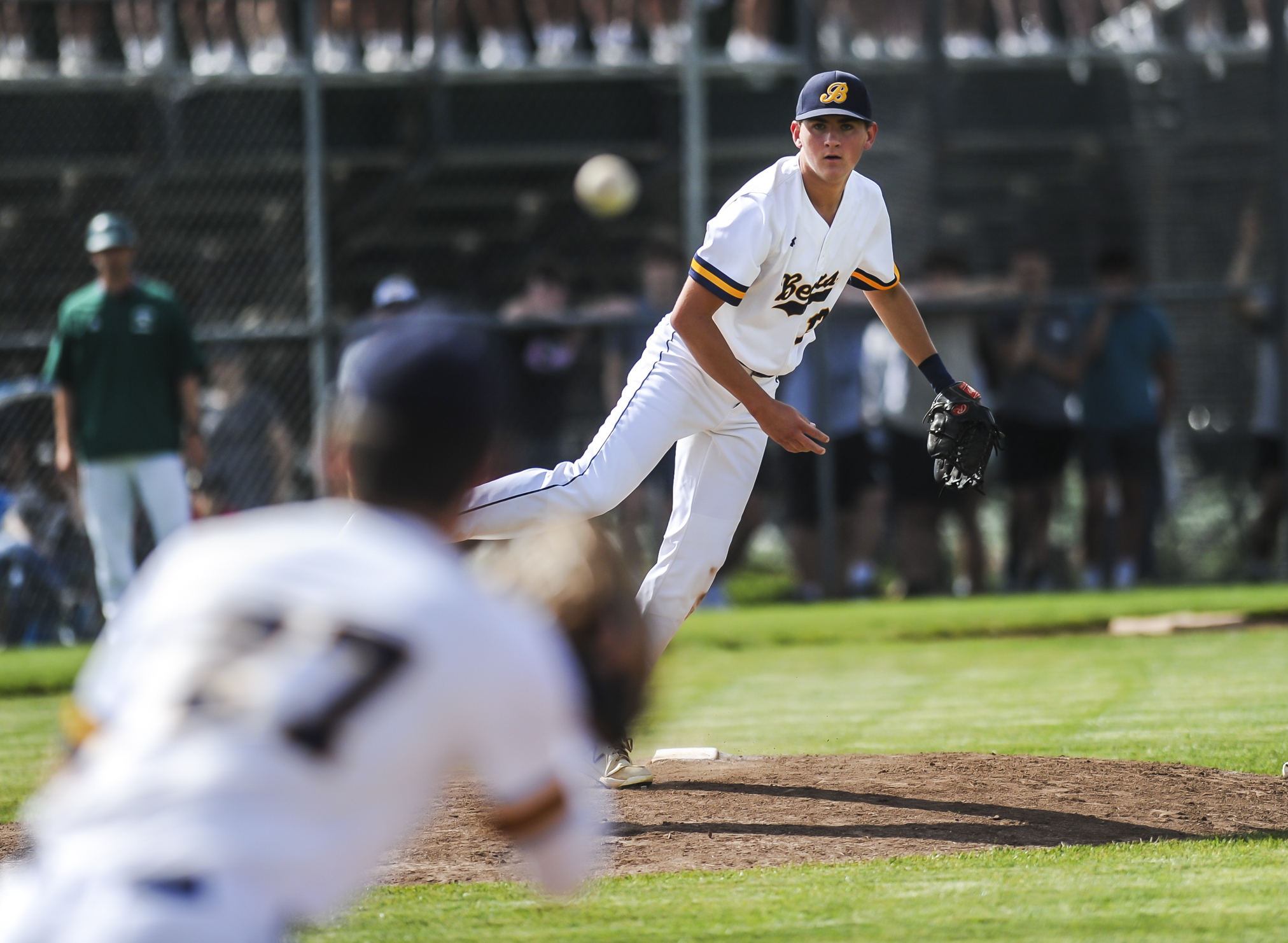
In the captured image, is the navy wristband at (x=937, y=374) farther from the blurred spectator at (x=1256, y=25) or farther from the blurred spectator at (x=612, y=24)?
the blurred spectator at (x=1256, y=25)

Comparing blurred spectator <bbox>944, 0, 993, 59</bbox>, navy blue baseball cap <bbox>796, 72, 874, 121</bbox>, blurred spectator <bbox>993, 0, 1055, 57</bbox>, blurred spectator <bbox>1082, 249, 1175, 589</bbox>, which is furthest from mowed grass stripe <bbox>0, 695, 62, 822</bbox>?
blurred spectator <bbox>993, 0, 1055, 57</bbox>

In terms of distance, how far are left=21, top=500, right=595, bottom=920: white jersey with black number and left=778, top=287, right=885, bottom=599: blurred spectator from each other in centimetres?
932

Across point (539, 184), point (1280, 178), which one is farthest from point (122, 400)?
point (1280, 178)

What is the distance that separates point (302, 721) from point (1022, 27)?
42.2ft

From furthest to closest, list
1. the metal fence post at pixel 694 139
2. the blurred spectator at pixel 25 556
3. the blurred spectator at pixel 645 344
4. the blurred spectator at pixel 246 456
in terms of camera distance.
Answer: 1. the metal fence post at pixel 694 139
2. the blurred spectator at pixel 246 456
3. the blurred spectator at pixel 645 344
4. the blurred spectator at pixel 25 556

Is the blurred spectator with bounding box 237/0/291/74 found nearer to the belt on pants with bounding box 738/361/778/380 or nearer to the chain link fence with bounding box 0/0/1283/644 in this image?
the chain link fence with bounding box 0/0/1283/644

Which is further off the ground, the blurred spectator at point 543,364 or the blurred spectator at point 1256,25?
the blurred spectator at point 1256,25

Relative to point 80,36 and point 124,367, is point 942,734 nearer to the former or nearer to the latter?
point 124,367

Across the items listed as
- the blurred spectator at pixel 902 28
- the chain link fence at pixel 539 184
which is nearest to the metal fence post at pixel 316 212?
the chain link fence at pixel 539 184

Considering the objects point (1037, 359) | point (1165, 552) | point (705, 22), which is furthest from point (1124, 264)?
point (705, 22)

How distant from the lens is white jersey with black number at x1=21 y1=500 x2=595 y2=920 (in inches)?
69.4

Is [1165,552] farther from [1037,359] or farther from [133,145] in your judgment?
[133,145]

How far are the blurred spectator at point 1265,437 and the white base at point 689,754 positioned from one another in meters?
6.98

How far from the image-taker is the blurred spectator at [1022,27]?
13.3m
